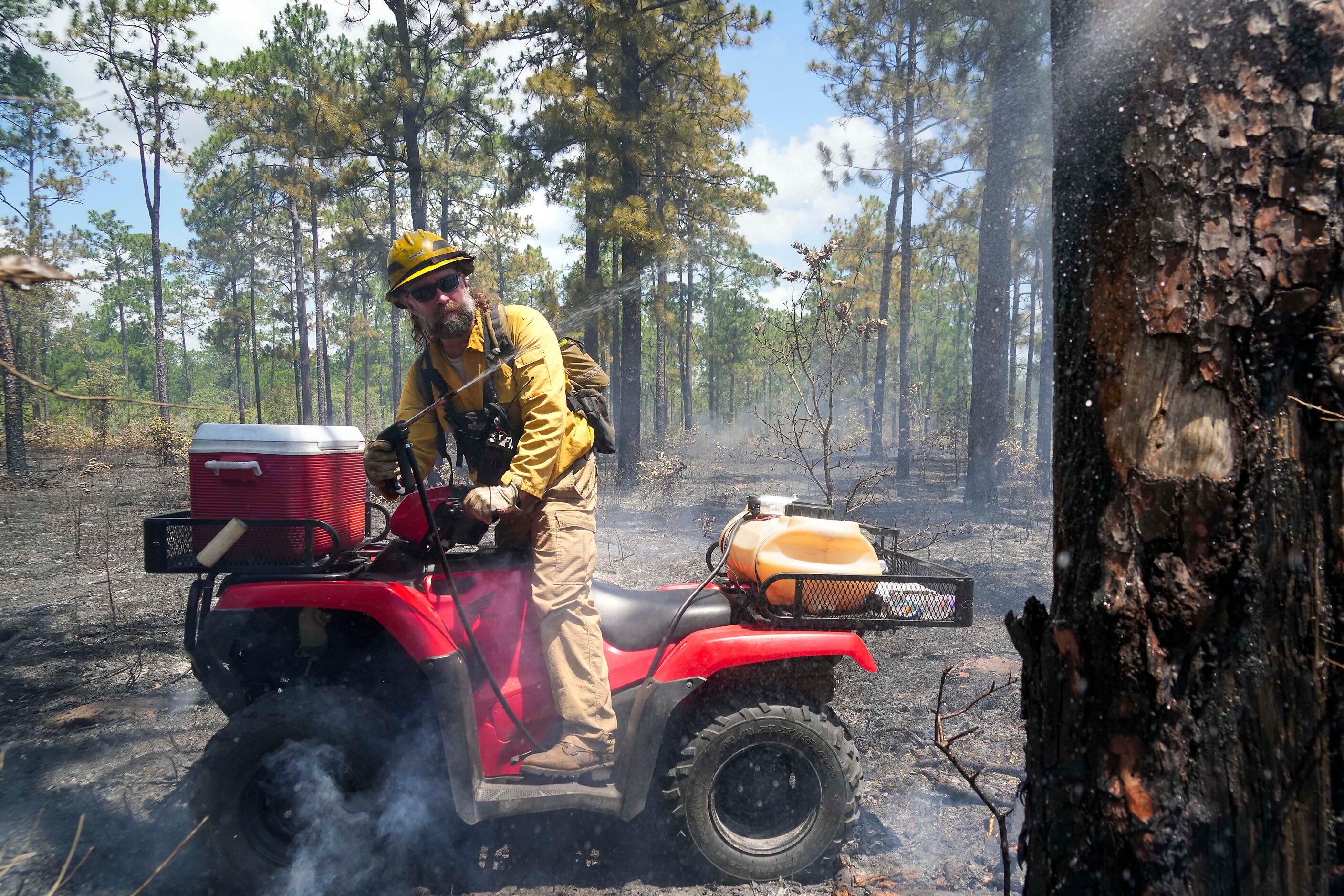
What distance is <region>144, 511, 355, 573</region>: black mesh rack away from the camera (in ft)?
9.14

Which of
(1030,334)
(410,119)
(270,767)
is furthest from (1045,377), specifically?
(270,767)

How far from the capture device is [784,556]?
3.12 metres

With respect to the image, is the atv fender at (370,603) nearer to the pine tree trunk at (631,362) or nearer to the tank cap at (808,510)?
the tank cap at (808,510)

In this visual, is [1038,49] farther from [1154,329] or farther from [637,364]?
[1154,329]

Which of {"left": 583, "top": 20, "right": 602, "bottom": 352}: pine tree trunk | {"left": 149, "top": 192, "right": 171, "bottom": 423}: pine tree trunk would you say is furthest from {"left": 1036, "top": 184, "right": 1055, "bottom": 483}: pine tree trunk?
{"left": 149, "top": 192, "right": 171, "bottom": 423}: pine tree trunk

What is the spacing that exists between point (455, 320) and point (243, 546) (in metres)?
1.25

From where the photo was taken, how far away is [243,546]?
2.86m

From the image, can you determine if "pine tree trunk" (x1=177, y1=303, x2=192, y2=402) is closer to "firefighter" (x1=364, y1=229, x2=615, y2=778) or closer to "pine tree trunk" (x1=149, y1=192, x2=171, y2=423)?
"pine tree trunk" (x1=149, y1=192, x2=171, y2=423)

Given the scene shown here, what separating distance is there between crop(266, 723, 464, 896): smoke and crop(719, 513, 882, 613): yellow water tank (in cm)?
157

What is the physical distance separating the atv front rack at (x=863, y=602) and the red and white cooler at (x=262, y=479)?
75.6 inches

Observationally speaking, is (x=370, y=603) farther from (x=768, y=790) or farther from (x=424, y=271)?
(x=768, y=790)

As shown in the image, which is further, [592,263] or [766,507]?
[592,263]

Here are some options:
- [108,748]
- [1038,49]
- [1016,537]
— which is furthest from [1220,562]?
[1038,49]

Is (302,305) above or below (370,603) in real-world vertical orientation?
above
